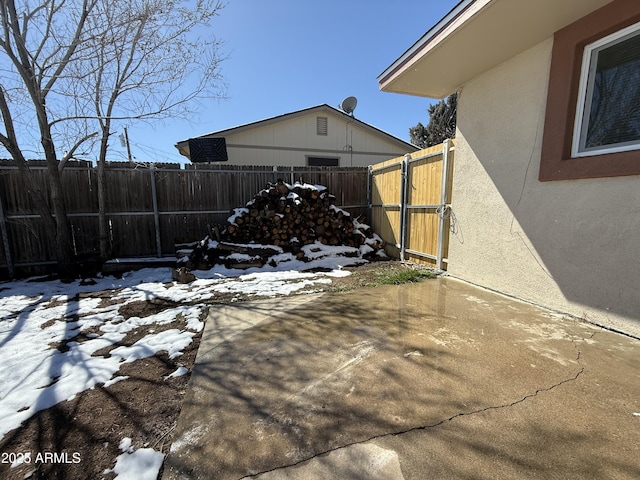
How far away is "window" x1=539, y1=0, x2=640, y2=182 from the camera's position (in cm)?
246

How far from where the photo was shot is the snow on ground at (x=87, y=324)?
79.1 inches

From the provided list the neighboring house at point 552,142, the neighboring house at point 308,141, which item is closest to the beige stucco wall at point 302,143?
the neighboring house at point 308,141

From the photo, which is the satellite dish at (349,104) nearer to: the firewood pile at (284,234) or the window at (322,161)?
the window at (322,161)

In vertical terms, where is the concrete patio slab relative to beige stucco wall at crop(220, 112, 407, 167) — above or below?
below

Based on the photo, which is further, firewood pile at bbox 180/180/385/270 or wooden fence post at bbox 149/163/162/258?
wooden fence post at bbox 149/163/162/258

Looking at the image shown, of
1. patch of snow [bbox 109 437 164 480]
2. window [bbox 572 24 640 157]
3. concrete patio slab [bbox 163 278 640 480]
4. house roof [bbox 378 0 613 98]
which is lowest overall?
patch of snow [bbox 109 437 164 480]

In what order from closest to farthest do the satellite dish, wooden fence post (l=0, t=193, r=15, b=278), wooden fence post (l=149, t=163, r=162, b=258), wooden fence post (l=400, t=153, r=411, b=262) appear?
wooden fence post (l=0, t=193, r=15, b=278)
wooden fence post (l=400, t=153, r=411, b=262)
wooden fence post (l=149, t=163, r=162, b=258)
the satellite dish

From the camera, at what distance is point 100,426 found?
5.32 feet

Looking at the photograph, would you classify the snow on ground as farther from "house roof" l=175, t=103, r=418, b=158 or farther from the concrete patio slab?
"house roof" l=175, t=103, r=418, b=158

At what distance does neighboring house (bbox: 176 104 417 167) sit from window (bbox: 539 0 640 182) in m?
8.25

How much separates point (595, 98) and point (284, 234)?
510 centimetres

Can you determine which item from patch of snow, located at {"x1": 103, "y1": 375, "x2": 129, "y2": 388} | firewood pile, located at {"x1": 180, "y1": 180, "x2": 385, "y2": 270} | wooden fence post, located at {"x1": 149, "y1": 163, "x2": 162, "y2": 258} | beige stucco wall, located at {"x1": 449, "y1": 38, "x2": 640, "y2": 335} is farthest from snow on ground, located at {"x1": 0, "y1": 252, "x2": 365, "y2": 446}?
beige stucco wall, located at {"x1": 449, "y1": 38, "x2": 640, "y2": 335}

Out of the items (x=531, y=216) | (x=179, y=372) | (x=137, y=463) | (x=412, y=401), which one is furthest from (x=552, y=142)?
(x=137, y=463)

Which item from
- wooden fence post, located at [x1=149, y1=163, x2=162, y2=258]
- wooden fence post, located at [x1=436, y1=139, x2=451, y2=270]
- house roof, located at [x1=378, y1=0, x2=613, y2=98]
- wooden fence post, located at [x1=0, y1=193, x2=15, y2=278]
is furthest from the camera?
wooden fence post, located at [x1=149, y1=163, x2=162, y2=258]
